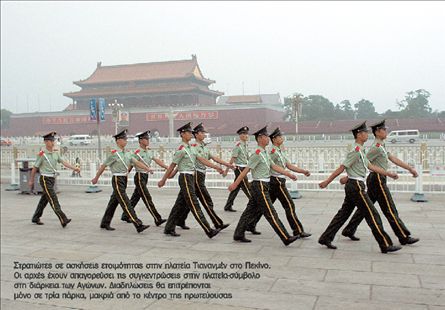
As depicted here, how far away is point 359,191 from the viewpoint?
170 inches

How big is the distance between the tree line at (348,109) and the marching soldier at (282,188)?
1027 inches

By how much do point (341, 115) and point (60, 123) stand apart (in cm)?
2518

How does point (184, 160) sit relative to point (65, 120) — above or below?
below

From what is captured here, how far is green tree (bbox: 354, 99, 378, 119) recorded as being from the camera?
39906 mm

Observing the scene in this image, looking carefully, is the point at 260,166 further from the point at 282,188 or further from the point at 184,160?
the point at 184,160

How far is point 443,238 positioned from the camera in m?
4.93

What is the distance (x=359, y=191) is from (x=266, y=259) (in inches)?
44.3

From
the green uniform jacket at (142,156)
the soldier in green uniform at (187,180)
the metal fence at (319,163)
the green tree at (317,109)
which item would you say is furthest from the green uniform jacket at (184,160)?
the green tree at (317,109)

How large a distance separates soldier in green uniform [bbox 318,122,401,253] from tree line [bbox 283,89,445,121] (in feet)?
87.5

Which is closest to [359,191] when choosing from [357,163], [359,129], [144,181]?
[357,163]

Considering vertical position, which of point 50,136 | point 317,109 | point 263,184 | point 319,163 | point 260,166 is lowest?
point 319,163

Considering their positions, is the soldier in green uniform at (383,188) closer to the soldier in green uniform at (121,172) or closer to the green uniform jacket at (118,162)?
the soldier in green uniform at (121,172)

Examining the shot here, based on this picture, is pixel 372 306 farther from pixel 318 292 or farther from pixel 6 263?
pixel 6 263

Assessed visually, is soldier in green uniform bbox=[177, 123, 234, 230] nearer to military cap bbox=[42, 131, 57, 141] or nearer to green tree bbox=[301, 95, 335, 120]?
military cap bbox=[42, 131, 57, 141]
